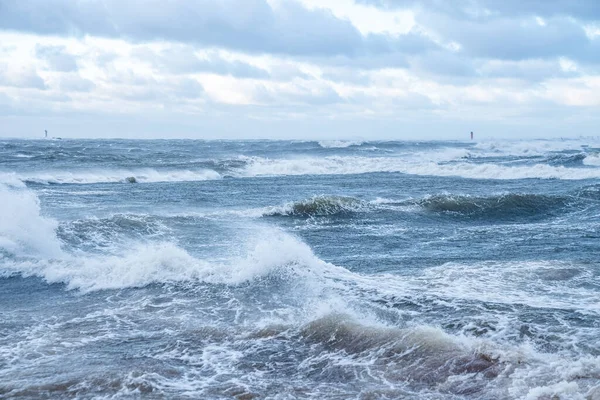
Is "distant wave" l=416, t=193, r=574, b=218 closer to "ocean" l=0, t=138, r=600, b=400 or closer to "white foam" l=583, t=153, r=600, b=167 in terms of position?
"ocean" l=0, t=138, r=600, b=400

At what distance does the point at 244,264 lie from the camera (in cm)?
1359

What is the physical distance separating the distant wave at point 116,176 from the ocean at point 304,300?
11927mm

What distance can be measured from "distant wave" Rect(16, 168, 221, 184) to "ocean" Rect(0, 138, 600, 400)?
39.1 feet

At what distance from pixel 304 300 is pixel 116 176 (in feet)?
95.2

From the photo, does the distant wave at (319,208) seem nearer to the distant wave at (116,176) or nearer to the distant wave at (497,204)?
the distant wave at (497,204)

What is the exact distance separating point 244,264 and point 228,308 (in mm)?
2448

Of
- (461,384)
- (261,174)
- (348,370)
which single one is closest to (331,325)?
(348,370)

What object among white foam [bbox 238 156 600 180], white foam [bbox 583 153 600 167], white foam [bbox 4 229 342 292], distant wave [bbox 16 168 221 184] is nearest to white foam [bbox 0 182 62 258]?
white foam [bbox 4 229 342 292]

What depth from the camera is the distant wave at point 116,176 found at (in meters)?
36.4

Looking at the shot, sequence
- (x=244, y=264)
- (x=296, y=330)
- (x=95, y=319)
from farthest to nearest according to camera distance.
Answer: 1. (x=244, y=264)
2. (x=95, y=319)
3. (x=296, y=330)

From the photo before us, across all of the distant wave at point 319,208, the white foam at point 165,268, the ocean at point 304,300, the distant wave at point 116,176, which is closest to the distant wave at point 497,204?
the ocean at point 304,300

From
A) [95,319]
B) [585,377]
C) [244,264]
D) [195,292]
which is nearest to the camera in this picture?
[585,377]

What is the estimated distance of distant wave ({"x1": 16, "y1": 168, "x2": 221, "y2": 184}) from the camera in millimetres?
36406

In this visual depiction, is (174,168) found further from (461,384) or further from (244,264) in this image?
(461,384)
